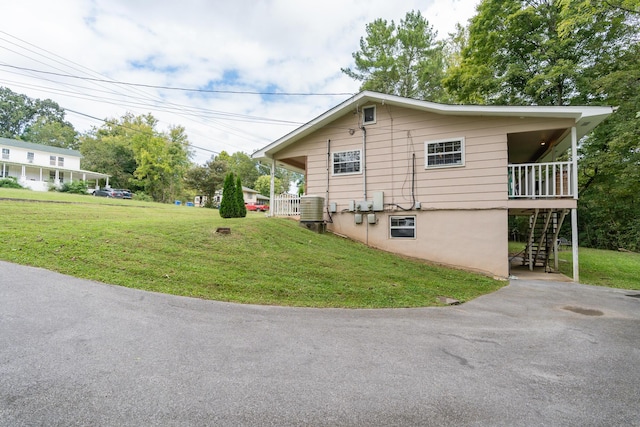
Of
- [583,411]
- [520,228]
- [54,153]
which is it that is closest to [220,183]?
[54,153]

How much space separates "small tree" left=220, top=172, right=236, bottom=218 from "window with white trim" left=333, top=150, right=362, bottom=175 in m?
4.45

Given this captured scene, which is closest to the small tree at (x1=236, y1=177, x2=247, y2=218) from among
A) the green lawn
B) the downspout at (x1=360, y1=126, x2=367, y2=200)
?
the downspout at (x1=360, y1=126, x2=367, y2=200)

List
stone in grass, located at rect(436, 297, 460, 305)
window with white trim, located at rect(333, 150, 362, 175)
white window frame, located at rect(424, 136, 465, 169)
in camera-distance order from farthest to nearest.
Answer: window with white trim, located at rect(333, 150, 362, 175)
white window frame, located at rect(424, 136, 465, 169)
stone in grass, located at rect(436, 297, 460, 305)

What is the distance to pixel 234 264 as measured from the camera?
6797 millimetres

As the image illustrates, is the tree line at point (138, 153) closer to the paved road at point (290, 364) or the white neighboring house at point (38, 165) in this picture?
the white neighboring house at point (38, 165)

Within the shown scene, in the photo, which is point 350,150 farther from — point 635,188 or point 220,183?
point 220,183

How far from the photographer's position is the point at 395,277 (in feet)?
24.0

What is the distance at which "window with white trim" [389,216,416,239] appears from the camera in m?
10.4

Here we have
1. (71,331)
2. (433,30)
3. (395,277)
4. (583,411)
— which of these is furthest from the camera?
(433,30)

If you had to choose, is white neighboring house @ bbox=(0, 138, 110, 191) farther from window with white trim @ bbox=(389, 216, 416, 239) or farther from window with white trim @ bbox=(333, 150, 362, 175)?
window with white trim @ bbox=(389, 216, 416, 239)

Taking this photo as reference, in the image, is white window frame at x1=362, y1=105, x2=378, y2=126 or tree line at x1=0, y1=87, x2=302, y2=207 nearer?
white window frame at x1=362, y1=105, x2=378, y2=126

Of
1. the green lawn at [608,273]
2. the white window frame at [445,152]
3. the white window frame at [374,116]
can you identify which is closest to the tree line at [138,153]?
the white window frame at [374,116]

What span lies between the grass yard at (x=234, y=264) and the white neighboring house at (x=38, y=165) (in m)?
31.1

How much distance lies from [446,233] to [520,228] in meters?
15.5
